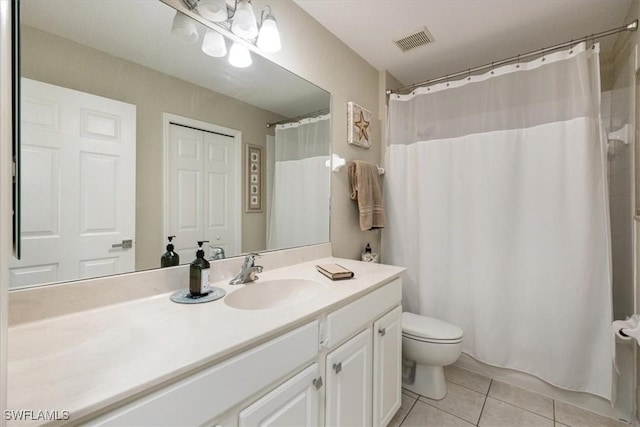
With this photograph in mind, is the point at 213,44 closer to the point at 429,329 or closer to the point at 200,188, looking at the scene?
the point at 200,188

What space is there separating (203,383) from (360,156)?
1.78 metres

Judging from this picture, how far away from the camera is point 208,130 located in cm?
125

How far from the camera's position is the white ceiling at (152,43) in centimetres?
87

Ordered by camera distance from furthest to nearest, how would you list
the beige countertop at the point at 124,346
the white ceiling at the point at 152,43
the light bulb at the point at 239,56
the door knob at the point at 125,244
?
1. the light bulb at the point at 239,56
2. the door knob at the point at 125,244
3. the white ceiling at the point at 152,43
4. the beige countertop at the point at 124,346

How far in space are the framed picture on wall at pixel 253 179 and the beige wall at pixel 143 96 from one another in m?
0.16

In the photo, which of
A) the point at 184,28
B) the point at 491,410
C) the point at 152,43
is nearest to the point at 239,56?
the point at 184,28

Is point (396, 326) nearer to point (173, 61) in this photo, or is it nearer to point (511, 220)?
point (511, 220)

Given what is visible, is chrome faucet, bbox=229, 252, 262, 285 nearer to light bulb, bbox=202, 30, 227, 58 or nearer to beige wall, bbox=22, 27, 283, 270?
beige wall, bbox=22, 27, 283, 270

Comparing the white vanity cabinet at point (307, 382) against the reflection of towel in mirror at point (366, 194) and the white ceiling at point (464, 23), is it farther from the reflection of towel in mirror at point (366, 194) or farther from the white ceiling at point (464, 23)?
the white ceiling at point (464, 23)

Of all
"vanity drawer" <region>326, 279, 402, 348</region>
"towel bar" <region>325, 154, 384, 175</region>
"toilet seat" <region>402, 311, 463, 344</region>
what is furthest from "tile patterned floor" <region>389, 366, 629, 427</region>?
"towel bar" <region>325, 154, 384, 175</region>

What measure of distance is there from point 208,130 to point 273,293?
801 mm

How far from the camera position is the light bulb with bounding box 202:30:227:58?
48.1 inches

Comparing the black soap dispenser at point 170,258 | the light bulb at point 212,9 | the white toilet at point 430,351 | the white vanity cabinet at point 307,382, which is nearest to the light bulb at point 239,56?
the light bulb at point 212,9

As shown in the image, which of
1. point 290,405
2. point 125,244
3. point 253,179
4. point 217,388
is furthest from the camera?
point 253,179
